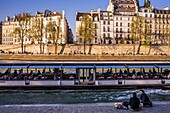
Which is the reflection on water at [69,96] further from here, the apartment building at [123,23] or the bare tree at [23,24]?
the apartment building at [123,23]

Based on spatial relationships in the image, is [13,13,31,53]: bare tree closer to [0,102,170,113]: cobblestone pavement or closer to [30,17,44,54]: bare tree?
[30,17,44,54]: bare tree

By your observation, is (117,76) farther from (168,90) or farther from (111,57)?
(111,57)

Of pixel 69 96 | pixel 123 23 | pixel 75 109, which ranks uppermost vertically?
pixel 123 23

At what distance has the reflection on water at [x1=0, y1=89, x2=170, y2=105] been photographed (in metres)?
19.7

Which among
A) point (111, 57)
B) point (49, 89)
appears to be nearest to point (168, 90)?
point (49, 89)

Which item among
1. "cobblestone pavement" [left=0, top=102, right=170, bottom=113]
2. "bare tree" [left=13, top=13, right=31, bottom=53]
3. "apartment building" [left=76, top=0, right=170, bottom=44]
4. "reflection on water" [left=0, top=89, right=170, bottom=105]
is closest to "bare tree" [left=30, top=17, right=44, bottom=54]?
"bare tree" [left=13, top=13, right=31, bottom=53]

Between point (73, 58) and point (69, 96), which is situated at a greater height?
point (73, 58)

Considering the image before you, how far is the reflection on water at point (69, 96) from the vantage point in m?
19.7

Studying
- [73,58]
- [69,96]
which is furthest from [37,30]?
[69,96]

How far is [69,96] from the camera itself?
21594 millimetres

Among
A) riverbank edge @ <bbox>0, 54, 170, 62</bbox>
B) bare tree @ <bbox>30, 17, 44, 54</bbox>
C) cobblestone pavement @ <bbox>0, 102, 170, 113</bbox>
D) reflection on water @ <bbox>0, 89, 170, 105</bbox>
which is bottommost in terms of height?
reflection on water @ <bbox>0, 89, 170, 105</bbox>

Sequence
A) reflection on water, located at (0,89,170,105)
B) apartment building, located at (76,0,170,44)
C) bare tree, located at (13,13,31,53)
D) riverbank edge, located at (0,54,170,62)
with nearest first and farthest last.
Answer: reflection on water, located at (0,89,170,105)
riverbank edge, located at (0,54,170,62)
bare tree, located at (13,13,31,53)
apartment building, located at (76,0,170,44)

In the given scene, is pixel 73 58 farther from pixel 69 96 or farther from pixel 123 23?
pixel 69 96

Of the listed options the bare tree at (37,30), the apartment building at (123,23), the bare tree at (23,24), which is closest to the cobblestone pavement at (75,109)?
the bare tree at (37,30)
